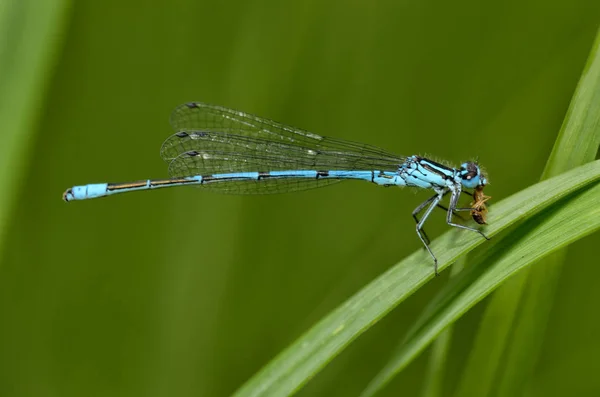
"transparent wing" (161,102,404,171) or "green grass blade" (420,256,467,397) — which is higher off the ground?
"transparent wing" (161,102,404,171)

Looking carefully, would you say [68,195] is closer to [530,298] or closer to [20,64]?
[20,64]

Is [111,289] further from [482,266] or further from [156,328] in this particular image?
[482,266]

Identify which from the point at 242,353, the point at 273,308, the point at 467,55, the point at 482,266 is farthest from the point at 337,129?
the point at 482,266

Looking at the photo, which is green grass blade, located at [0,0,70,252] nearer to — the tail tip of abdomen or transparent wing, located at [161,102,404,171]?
the tail tip of abdomen

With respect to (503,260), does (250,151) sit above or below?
above

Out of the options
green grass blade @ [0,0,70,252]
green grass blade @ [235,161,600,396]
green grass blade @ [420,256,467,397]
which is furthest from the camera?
green grass blade @ [420,256,467,397]

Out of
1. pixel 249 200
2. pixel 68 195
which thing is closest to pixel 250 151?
pixel 249 200

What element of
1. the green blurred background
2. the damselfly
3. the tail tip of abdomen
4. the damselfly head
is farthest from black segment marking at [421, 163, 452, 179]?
the tail tip of abdomen
